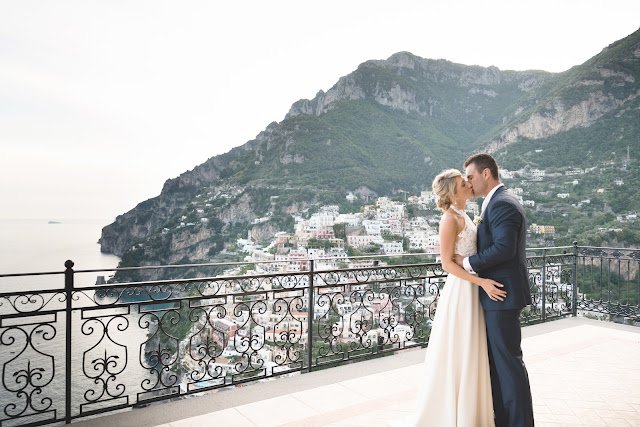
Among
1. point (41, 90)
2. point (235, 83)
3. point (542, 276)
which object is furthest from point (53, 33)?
point (235, 83)

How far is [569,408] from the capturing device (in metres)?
2.83

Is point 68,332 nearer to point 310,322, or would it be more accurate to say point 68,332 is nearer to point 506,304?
point 310,322

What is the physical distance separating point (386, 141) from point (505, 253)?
176 ft

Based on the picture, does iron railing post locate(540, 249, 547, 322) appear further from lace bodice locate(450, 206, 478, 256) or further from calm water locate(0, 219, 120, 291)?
calm water locate(0, 219, 120, 291)

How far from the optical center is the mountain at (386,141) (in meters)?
35.6

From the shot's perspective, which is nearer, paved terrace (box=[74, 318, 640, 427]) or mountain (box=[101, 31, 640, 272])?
paved terrace (box=[74, 318, 640, 427])

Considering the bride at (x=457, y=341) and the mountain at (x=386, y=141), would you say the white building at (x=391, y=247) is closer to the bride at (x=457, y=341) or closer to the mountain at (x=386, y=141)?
the mountain at (x=386, y=141)

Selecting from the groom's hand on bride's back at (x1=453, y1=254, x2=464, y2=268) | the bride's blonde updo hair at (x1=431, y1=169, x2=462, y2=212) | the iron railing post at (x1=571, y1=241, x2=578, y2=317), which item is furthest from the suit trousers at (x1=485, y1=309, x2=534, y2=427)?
the iron railing post at (x1=571, y1=241, x2=578, y2=317)

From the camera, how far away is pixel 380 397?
119 inches

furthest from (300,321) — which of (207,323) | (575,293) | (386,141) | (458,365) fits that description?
(386,141)

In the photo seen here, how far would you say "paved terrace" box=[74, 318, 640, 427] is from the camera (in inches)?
103

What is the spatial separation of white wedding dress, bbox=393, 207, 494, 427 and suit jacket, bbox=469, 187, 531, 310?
0.35ft

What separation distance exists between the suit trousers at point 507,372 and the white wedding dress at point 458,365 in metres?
0.04

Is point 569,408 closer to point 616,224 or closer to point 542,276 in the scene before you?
point 542,276
